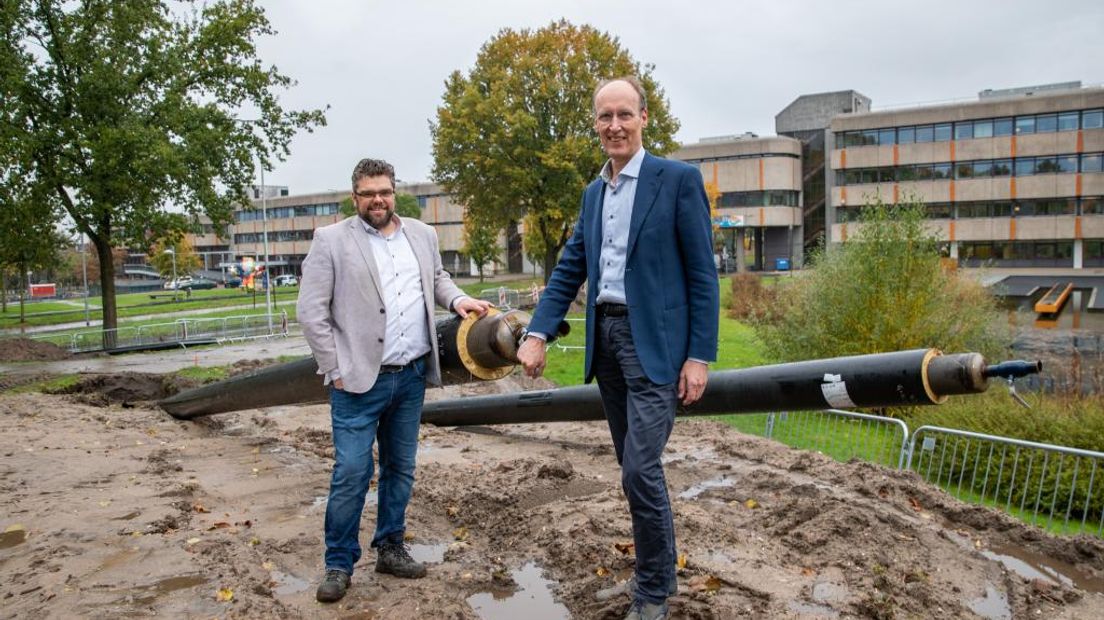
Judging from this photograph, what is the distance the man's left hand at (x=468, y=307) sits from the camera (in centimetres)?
445

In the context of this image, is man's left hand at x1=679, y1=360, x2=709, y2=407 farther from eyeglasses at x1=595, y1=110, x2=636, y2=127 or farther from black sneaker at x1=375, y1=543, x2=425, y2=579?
black sneaker at x1=375, y1=543, x2=425, y2=579

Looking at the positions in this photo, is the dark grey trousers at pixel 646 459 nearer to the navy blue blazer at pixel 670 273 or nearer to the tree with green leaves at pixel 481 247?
the navy blue blazer at pixel 670 273

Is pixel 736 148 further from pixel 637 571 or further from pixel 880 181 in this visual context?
pixel 637 571

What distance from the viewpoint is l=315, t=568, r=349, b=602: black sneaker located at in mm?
3895

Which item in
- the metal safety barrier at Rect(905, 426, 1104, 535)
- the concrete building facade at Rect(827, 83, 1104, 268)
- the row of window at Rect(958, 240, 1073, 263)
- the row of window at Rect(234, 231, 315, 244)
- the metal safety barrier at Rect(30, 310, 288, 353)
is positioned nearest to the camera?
the metal safety barrier at Rect(905, 426, 1104, 535)

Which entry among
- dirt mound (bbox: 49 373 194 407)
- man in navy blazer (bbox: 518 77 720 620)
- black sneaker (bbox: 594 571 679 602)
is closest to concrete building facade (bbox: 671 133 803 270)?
dirt mound (bbox: 49 373 194 407)

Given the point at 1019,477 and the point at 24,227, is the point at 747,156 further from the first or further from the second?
the point at 1019,477

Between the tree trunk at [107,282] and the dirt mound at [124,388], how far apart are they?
968 centimetres

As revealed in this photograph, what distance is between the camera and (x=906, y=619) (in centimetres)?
362

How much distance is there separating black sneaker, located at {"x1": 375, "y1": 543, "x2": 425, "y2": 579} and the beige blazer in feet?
3.03

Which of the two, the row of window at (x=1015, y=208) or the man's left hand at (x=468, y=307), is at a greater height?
the row of window at (x=1015, y=208)

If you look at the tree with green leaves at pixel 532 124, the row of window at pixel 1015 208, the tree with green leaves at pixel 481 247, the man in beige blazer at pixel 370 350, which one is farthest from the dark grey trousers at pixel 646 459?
the row of window at pixel 1015 208

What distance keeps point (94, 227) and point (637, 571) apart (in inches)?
922

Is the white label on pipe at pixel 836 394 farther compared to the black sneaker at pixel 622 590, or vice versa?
the white label on pipe at pixel 836 394
